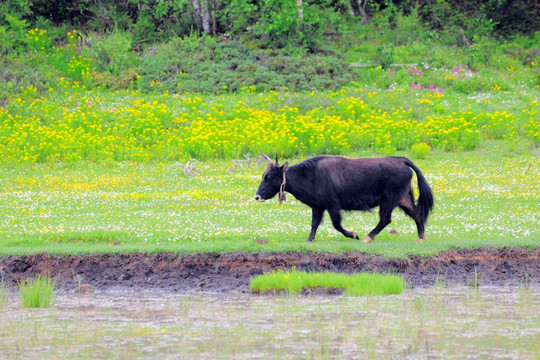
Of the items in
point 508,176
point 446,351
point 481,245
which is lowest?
point 508,176

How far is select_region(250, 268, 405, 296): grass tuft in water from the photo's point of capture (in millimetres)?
10312

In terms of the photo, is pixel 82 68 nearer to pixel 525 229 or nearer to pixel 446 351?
pixel 525 229

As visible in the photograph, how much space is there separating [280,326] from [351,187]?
443cm

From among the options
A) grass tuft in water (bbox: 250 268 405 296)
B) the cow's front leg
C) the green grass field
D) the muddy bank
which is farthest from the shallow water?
the cow's front leg

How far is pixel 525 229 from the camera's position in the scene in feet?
43.8

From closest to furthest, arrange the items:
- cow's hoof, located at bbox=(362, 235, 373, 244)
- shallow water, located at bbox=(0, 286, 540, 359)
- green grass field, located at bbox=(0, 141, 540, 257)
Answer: shallow water, located at bbox=(0, 286, 540, 359) → green grass field, located at bbox=(0, 141, 540, 257) → cow's hoof, located at bbox=(362, 235, 373, 244)

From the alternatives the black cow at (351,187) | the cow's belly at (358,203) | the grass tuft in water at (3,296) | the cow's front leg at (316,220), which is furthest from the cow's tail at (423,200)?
the grass tuft in water at (3,296)

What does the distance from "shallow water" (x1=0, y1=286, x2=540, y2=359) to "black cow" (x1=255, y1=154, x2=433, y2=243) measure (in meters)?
2.12

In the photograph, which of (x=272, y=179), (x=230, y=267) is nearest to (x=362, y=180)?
(x=272, y=179)

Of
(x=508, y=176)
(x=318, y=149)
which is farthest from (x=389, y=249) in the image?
(x=318, y=149)

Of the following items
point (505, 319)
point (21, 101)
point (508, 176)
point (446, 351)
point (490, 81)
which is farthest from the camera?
point (490, 81)

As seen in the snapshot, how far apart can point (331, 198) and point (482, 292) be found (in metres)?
2.99

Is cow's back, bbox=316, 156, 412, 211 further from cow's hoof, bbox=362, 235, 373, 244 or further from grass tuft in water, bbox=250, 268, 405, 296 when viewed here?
grass tuft in water, bbox=250, 268, 405, 296

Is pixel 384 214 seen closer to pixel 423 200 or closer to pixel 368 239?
pixel 368 239
